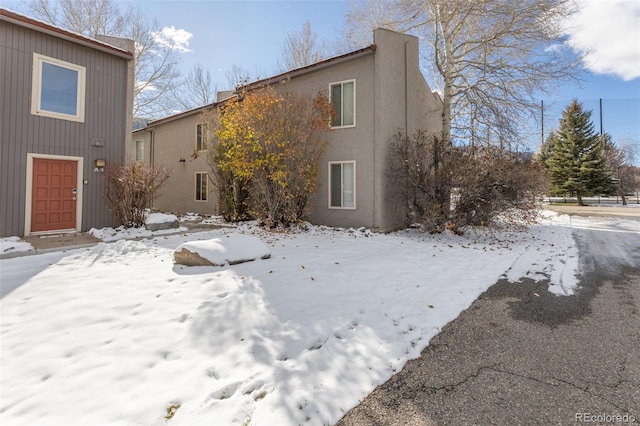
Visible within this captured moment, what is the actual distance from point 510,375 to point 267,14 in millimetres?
14248

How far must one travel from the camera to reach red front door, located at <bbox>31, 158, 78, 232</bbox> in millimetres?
8164

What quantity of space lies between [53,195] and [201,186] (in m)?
6.54

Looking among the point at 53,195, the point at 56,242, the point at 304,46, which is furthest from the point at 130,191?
the point at 304,46

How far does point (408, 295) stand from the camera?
14.0 feet

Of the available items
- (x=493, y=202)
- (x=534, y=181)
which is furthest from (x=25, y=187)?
(x=534, y=181)

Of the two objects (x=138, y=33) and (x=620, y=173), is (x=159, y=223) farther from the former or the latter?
(x=620, y=173)

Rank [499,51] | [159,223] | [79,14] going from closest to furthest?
1. [159,223]
2. [499,51]
3. [79,14]

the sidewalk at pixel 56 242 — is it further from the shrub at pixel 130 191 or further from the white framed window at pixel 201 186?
the white framed window at pixel 201 186

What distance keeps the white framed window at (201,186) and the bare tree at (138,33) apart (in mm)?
11822

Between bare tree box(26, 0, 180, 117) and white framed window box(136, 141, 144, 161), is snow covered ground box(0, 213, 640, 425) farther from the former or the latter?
bare tree box(26, 0, 180, 117)

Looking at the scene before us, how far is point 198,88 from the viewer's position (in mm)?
25375

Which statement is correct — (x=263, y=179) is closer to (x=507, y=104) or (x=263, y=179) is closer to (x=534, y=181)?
(x=534, y=181)

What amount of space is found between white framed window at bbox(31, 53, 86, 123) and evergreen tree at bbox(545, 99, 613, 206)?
29.9 meters

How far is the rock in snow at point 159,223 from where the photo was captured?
9.09m
